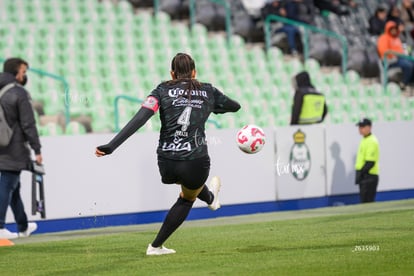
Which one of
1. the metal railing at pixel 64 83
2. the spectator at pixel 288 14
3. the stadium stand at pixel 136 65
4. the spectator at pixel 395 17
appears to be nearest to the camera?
the metal railing at pixel 64 83

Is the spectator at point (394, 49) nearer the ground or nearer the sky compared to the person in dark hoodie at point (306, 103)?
nearer the sky

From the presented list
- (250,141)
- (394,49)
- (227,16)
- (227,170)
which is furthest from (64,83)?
(394,49)

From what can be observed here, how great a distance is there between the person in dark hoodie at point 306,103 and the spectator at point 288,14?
4881 mm

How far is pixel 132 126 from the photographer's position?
1047 cm

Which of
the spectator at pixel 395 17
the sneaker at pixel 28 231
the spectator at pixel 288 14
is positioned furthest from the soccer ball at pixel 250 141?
the spectator at pixel 395 17

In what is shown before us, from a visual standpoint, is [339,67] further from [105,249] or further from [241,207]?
[105,249]

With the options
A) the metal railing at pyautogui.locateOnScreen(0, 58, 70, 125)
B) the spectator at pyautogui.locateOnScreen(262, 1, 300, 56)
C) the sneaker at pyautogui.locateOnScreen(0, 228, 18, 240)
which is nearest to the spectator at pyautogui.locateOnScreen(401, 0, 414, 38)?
the spectator at pyautogui.locateOnScreen(262, 1, 300, 56)

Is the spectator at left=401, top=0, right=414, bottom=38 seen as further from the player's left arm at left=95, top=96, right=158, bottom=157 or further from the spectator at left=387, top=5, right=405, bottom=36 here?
the player's left arm at left=95, top=96, right=158, bottom=157

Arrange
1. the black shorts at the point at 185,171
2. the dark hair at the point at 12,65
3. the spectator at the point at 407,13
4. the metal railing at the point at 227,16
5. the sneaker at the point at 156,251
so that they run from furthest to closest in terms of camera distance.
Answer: the spectator at the point at 407,13, the metal railing at the point at 227,16, the dark hair at the point at 12,65, the sneaker at the point at 156,251, the black shorts at the point at 185,171

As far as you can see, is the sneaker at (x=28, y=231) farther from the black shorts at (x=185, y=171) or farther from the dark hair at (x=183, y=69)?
the dark hair at (x=183, y=69)

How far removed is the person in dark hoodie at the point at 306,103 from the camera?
1983 cm

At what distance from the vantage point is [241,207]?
61.8ft

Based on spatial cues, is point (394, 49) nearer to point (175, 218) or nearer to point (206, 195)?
point (206, 195)

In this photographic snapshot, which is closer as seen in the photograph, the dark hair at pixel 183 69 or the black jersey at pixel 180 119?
the black jersey at pixel 180 119
